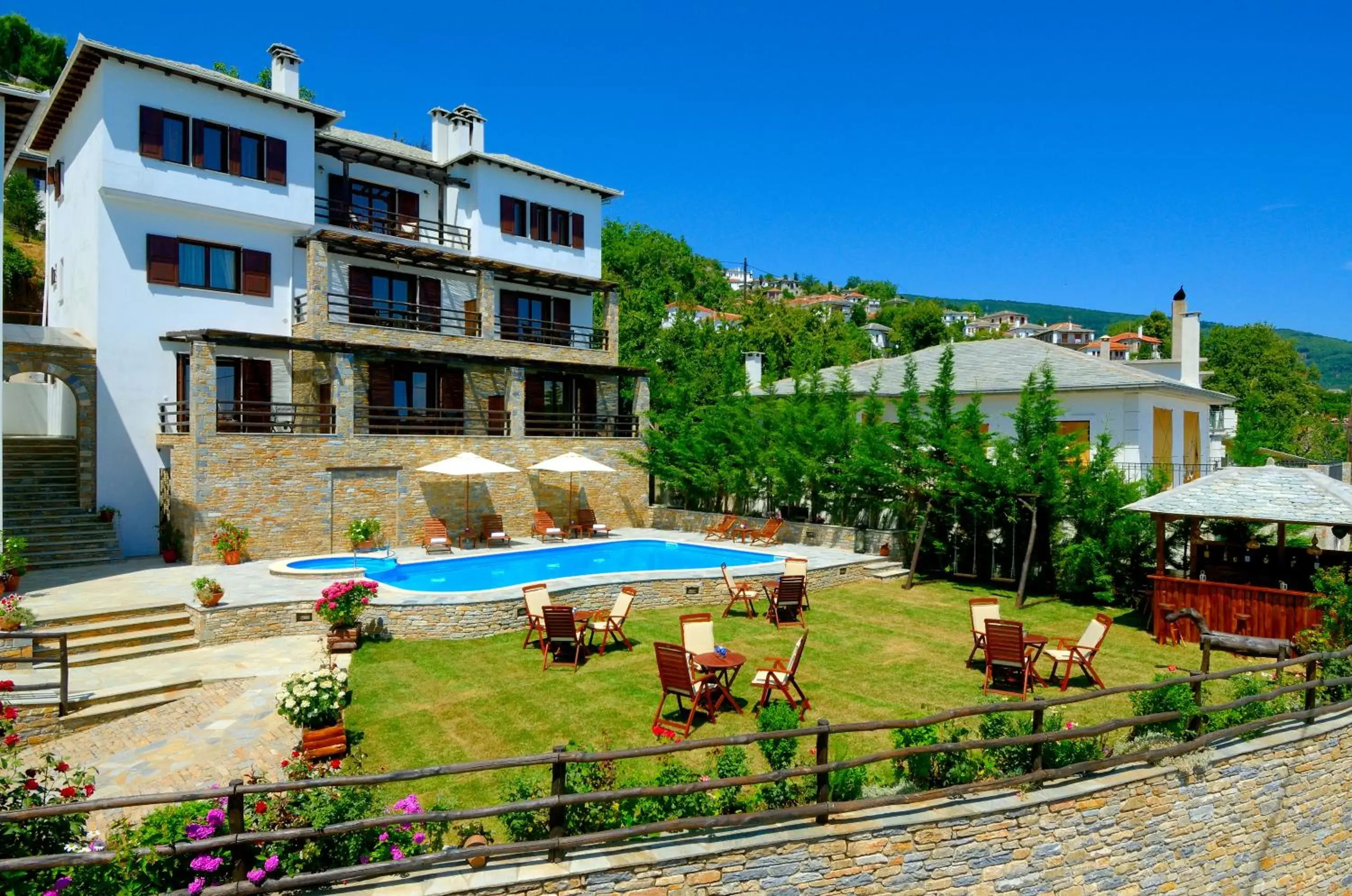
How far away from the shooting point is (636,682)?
11.8 meters

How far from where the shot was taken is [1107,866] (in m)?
9.01

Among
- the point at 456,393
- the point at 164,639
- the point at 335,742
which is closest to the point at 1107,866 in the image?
the point at 335,742

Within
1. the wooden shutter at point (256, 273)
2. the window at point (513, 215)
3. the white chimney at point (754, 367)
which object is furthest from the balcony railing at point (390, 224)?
the white chimney at point (754, 367)

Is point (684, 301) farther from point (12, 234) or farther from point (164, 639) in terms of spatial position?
point (164, 639)

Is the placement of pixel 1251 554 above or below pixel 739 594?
→ above

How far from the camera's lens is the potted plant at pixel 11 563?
14.3 m

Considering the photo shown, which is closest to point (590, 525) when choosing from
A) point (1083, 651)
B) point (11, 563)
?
point (11, 563)

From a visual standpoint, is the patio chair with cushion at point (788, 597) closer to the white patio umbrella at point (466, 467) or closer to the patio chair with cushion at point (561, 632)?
the patio chair with cushion at point (561, 632)

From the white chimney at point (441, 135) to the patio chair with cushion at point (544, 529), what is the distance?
568 inches

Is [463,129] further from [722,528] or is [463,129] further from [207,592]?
[207,592]

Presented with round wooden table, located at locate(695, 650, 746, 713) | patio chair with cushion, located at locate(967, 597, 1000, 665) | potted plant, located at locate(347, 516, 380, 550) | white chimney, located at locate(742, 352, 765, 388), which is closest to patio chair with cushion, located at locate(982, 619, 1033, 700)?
patio chair with cushion, located at locate(967, 597, 1000, 665)

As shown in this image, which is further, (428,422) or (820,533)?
(428,422)

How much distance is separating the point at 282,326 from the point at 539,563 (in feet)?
35.8

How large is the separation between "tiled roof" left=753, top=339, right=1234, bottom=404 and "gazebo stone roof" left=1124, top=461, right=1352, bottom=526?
5.53 metres
